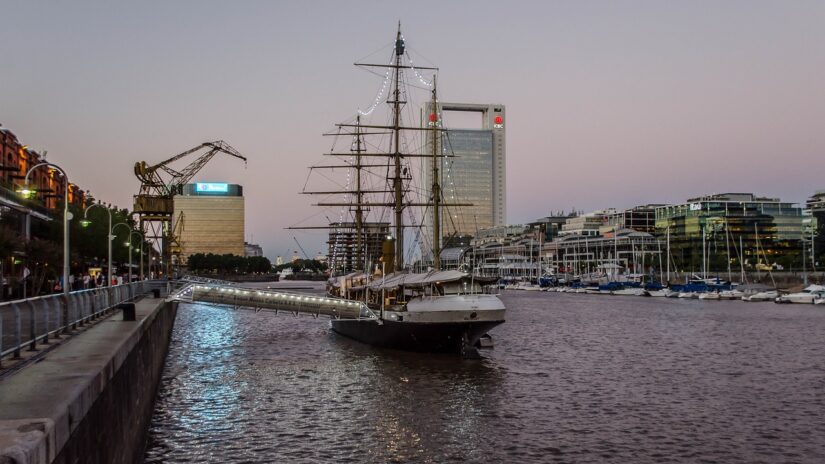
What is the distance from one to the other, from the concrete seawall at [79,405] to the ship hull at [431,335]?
22.8 m

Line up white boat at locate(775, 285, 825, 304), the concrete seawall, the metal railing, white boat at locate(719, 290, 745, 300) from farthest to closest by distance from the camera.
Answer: white boat at locate(719, 290, 745, 300), white boat at locate(775, 285, 825, 304), the metal railing, the concrete seawall

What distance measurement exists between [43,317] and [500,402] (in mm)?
18725

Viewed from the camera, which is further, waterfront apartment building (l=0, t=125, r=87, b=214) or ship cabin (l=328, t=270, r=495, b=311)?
waterfront apartment building (l=0, t=125, r=87, b=214)

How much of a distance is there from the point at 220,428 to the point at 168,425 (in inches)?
83.7

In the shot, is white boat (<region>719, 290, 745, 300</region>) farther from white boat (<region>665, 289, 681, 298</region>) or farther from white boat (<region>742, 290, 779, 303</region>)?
white boat (<region>665, 289, 681, 298</region>)

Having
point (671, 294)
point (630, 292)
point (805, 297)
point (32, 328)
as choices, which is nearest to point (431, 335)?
point (32, 328)

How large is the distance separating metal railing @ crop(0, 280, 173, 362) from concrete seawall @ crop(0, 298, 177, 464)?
603 millimetres

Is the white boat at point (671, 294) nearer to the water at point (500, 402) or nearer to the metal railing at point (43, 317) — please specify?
the water at point (500, 402)

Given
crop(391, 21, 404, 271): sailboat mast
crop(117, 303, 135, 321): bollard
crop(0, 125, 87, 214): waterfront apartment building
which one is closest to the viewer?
crop(117, 303, 135, 321): bollard

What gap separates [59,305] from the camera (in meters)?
23.1

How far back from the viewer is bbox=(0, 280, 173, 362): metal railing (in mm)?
16109

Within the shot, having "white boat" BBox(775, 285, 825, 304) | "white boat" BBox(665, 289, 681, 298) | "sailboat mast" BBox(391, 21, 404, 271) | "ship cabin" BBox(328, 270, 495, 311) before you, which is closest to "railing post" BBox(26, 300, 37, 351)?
Result: "ship cabin" BBox(328, 270, 495, 311)

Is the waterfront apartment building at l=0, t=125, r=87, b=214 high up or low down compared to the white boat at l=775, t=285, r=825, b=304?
up

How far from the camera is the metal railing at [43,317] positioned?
52.9ft
